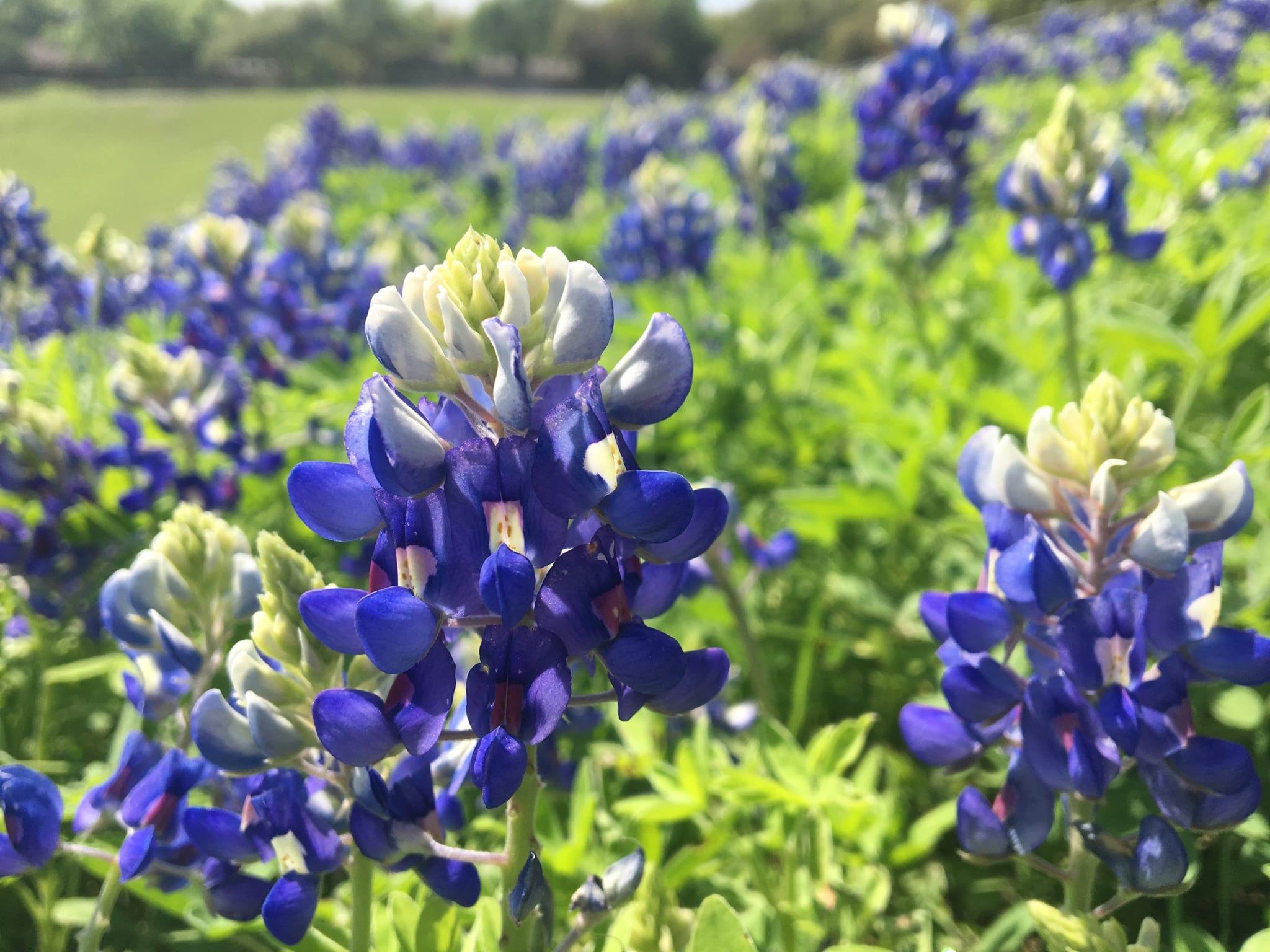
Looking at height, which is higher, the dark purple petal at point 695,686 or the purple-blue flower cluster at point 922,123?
the purple-blue flower cluster at point 922,123

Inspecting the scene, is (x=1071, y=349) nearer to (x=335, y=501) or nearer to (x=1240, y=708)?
(x=1240, y=708)

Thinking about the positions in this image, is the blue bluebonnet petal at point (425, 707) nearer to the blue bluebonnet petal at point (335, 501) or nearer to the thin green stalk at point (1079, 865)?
the blue bluebonnet petal at point (335, 501)

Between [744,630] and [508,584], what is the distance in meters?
1.20

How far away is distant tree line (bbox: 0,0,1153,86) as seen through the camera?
22.9m

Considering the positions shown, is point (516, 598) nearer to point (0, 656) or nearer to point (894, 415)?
point (894, 415)

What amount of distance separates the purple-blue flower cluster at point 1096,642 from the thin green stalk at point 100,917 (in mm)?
1088

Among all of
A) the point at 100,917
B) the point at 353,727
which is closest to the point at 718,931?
the point at 353,727

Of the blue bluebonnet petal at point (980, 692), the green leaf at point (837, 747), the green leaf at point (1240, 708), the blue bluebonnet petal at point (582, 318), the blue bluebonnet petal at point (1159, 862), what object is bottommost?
the green leaf at point (837, 747)

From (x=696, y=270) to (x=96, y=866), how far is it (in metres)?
3.78

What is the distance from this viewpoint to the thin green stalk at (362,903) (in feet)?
3.78

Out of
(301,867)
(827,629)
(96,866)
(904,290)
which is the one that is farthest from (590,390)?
(904,290)

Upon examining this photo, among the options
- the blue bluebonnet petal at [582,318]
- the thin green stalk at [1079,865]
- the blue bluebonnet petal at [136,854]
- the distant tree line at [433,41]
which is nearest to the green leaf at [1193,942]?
the thin green stalk at [1079,865]

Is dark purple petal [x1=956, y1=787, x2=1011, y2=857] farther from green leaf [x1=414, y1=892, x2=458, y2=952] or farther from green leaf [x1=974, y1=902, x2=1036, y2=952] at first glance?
green leaf [x1=414, y1=892, x2=458, y2=952]

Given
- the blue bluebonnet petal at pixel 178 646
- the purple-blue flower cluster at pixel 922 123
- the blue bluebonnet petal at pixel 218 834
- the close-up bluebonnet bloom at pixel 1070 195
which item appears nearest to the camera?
the blue bluebonnet petal at pixel 218 834
